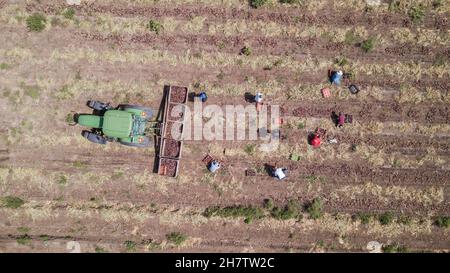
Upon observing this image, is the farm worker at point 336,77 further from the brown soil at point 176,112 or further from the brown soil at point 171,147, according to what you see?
the brown soil at point 171,147

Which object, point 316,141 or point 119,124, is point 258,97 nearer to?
point 316,141

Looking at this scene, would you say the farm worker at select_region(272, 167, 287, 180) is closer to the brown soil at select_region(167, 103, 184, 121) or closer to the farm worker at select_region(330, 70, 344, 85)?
the farm worker at select_region(330, 70, 344, 85)

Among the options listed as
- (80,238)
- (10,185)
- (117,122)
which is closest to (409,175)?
(117,122)

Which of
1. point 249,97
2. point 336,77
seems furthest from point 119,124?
point 336,77

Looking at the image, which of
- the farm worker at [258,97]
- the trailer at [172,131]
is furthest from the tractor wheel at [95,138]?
the farm worker at [258,97]

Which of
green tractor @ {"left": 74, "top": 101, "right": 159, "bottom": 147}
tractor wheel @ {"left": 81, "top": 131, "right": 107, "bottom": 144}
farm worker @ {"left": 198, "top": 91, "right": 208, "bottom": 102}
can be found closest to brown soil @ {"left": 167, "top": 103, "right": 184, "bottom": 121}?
green tractor @ {"left": 74, "top": 101, "right": 159, "bottom": 147}
